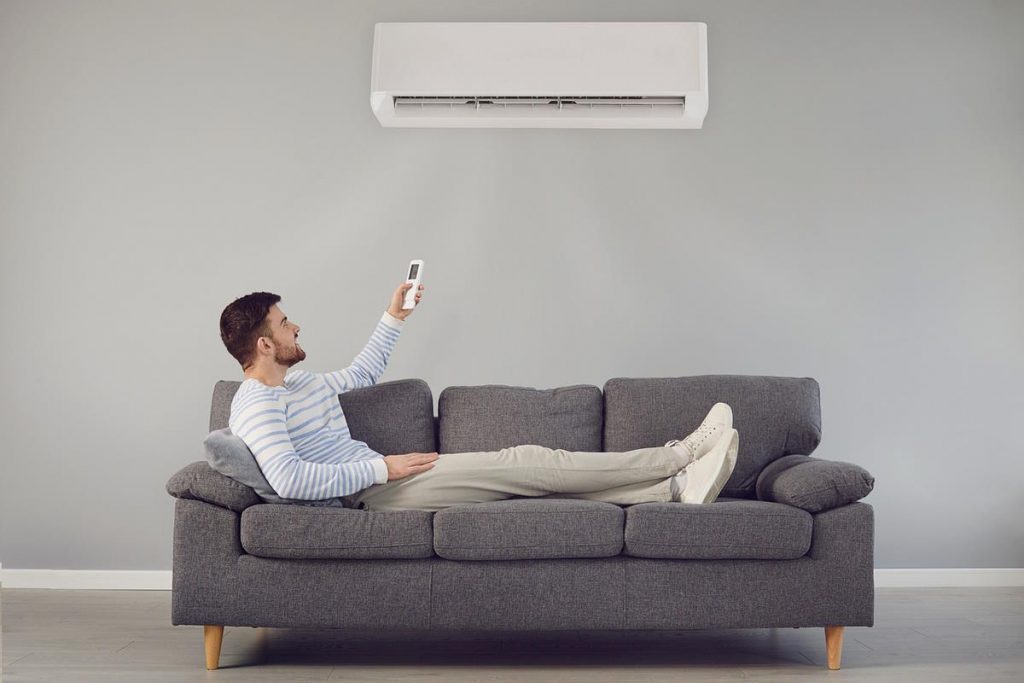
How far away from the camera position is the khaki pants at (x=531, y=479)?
2779 mm

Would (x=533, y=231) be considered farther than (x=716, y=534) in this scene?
Yes

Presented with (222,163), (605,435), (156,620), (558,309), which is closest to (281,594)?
(156,620)

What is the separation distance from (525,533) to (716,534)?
0.53 metres

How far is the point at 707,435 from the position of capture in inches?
115

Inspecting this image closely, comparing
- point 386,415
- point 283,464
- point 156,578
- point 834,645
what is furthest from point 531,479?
point 156,578

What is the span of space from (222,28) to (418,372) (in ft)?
5.47

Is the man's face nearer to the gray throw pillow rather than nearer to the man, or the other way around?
the man

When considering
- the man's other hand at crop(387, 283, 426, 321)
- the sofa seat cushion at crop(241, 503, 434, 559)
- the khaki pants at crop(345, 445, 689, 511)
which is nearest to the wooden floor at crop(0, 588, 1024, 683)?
the sofa seat cushion at crop(241, 503, 434, 559)

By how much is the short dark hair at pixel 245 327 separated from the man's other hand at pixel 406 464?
545mm

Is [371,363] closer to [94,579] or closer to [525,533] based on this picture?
[525,533]

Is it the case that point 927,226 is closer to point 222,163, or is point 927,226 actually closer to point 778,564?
point 778,564

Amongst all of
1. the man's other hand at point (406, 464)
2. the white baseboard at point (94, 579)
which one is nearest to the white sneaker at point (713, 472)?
the man's other hand at point (406, 464)

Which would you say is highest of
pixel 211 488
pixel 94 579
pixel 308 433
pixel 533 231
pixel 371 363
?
pixel 533 231

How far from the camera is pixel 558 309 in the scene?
154 inches
